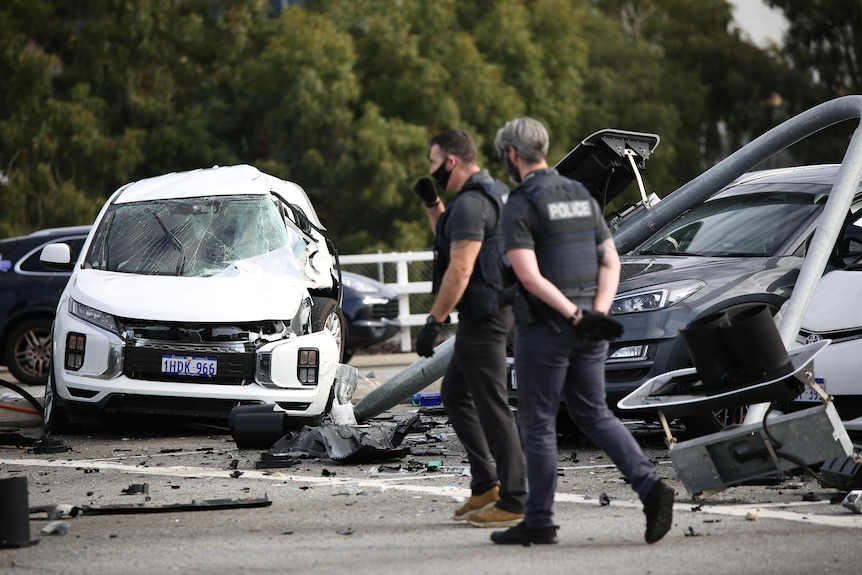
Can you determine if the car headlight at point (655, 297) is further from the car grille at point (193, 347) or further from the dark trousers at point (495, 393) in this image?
the car grille at point (193, 347)

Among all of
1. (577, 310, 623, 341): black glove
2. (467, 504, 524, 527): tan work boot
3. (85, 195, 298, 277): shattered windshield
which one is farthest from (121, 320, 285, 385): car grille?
(577, 310, 623, 341): black glove

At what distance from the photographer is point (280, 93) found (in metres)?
31.2

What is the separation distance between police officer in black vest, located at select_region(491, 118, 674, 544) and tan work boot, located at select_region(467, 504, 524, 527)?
0.38 meters

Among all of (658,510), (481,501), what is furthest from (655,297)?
(658,510)

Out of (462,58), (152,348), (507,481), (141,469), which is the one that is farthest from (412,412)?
(462,58)

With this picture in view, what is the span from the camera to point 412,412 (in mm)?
12141

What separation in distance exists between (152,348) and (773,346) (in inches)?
197

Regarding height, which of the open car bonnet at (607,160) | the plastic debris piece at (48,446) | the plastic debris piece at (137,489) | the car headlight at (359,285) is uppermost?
the open car bonnet at (607,160)

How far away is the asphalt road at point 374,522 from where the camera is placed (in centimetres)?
583

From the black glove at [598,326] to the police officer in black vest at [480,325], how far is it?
0.70 m

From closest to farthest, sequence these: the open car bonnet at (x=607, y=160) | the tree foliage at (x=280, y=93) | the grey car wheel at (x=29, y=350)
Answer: the open car bonnet at (x=607, y=160) → the grey car wheel at (x=29, y=350) → the tree foliage at (x=280, y=93)

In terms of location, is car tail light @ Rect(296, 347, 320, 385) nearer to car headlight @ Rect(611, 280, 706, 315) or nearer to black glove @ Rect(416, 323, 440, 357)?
car headlight @ Rect(611, 280, 706, 315)

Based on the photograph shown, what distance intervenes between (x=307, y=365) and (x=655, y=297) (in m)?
2.82

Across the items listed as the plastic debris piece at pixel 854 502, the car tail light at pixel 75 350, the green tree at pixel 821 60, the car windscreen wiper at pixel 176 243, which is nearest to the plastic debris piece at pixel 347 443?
the car tail light at pixel 75 350
